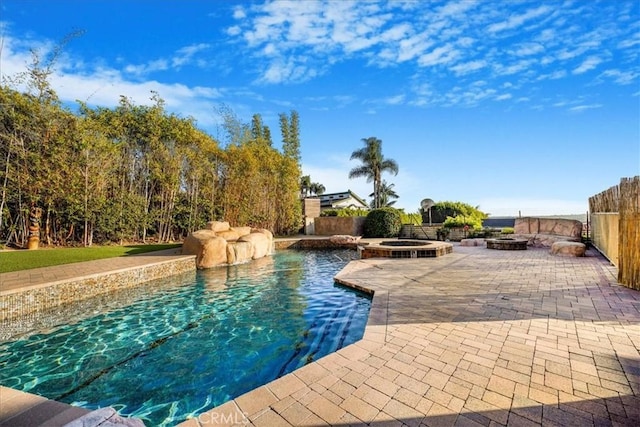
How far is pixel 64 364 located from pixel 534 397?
4.53 m

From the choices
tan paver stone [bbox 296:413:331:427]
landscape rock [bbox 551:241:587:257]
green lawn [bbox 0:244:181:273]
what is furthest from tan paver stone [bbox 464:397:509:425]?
landscape rock [bbox 551:241:587:257]

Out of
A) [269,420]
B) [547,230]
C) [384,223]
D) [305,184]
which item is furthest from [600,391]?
[305,184]

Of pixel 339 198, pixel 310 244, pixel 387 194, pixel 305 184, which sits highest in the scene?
pixel 305 184

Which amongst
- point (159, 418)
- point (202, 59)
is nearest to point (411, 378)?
point (159, 418)

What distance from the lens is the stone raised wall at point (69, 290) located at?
465 cm

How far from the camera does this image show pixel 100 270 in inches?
252

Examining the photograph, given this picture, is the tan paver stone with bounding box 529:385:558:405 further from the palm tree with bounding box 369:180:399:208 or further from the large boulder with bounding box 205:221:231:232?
the palm tree with bounding box 369:180:399:208

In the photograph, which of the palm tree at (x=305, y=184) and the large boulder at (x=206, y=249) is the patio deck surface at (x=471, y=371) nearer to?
the large boulder at (x=206, y=249)

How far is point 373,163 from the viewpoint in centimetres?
2812

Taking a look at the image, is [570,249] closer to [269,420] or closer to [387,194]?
[269,420]

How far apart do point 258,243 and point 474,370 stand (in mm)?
9507

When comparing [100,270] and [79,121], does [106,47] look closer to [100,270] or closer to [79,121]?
[79,121]

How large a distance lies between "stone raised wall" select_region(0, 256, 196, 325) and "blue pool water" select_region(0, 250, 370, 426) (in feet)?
1.53

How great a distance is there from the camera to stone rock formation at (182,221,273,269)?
9094 millimetres
